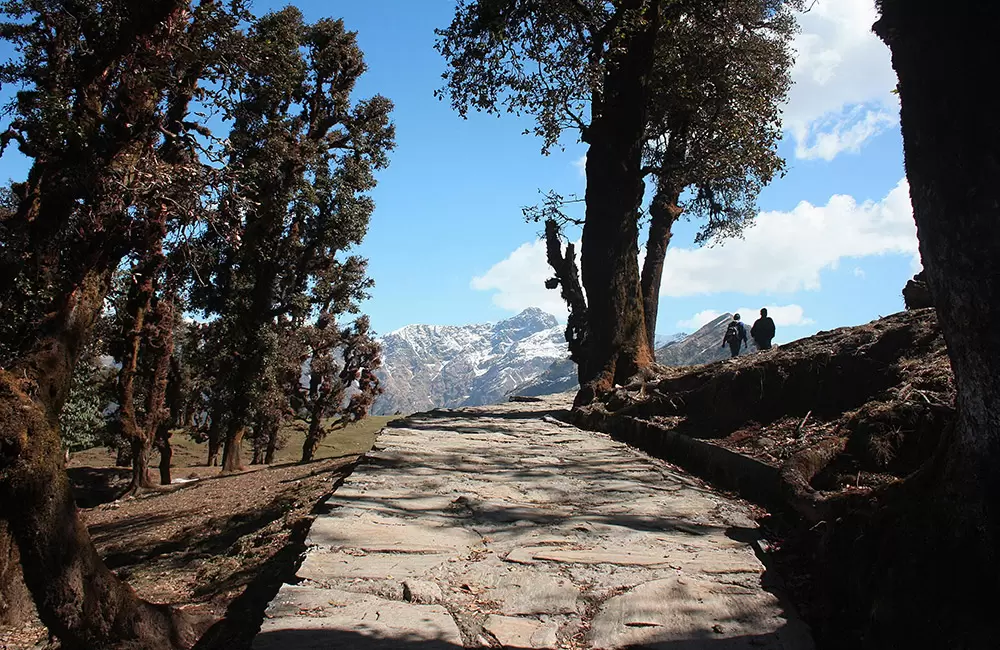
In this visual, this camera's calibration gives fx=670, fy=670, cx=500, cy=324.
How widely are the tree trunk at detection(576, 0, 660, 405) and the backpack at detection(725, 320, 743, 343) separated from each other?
978cm

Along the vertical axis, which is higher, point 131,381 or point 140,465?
point 131,381

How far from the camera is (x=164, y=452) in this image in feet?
65.6

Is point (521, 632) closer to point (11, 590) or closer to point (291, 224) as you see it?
point (11, 590)

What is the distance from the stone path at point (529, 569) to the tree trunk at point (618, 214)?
6.04 metres

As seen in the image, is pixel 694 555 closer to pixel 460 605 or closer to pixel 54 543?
pixel 460 605

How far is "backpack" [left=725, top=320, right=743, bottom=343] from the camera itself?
69.5ft

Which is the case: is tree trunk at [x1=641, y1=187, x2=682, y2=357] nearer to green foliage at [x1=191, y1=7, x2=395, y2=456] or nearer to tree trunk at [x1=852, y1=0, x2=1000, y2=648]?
green foliage at [x1=191, y1=7, x2=395, y2=456]

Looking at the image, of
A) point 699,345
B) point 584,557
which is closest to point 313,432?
point 584,557

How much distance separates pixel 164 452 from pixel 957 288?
21367mm

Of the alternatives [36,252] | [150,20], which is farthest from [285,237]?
[150,20]

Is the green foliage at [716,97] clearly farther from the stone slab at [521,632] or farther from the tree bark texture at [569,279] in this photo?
the stone slab at [521,632]

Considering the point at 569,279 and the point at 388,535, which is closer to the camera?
the point at 388,535

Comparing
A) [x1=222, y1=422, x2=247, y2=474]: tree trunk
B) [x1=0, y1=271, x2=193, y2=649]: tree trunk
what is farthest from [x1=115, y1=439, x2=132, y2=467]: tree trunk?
[x1=0, y1=271, x2=193, y2=649]: tree trunk

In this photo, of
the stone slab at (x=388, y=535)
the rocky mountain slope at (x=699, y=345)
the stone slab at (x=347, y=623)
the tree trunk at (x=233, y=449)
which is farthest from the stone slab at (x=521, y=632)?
the rocky mountain slope at (x=699, y=345)
